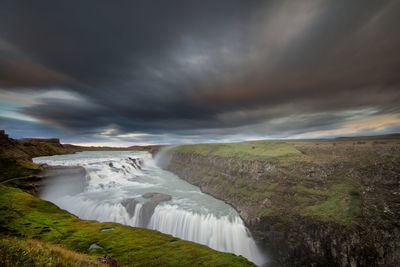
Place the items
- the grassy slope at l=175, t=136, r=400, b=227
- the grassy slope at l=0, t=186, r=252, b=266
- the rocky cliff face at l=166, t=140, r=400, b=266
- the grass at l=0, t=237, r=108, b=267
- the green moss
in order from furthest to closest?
the grassy slope at l=175, t=136, r=400, b=227 → the green moss → the rocky cliff face at l=166, t=140, r=400, b=266 → the grassy slope at l=0, t=186, r=252, b=266 → the grass at l=0, t=237, r=108, b=267

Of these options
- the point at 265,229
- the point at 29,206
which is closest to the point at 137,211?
the point at 29,206

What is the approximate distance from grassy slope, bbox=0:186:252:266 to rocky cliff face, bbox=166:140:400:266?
1237 cm

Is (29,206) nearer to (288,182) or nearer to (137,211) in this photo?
(137,211)

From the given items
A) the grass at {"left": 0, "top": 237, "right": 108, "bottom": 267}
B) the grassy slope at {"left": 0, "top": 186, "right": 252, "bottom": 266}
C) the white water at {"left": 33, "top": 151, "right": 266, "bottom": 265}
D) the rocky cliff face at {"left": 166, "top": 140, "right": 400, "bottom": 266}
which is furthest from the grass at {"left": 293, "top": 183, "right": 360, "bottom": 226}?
the grass at {"left": 0, "top": 237, "right": 108, "bottom": 267}

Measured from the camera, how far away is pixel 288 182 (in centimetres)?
2367

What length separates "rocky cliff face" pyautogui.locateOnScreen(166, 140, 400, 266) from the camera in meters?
14.6

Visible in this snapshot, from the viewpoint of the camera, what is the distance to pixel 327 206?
59.7 feet

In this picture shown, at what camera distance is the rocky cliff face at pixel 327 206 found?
1460 centimetres

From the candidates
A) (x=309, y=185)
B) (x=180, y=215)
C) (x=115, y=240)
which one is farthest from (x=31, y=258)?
(x=309, y=185)

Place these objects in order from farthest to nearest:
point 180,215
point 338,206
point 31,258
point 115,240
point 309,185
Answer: point 180,215 → point 309,185 → point 338,206 → point 115,240 → point 31,258

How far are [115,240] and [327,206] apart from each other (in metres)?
22.4

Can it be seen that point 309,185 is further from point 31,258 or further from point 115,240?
point 31,258

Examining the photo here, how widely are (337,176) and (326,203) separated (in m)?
5.19

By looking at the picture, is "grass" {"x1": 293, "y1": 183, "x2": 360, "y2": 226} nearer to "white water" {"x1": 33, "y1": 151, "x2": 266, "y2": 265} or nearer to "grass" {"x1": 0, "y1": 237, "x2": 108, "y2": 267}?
"white water" {"x1": 33, "y1": 151, "x2": 266, "y2": 265}
